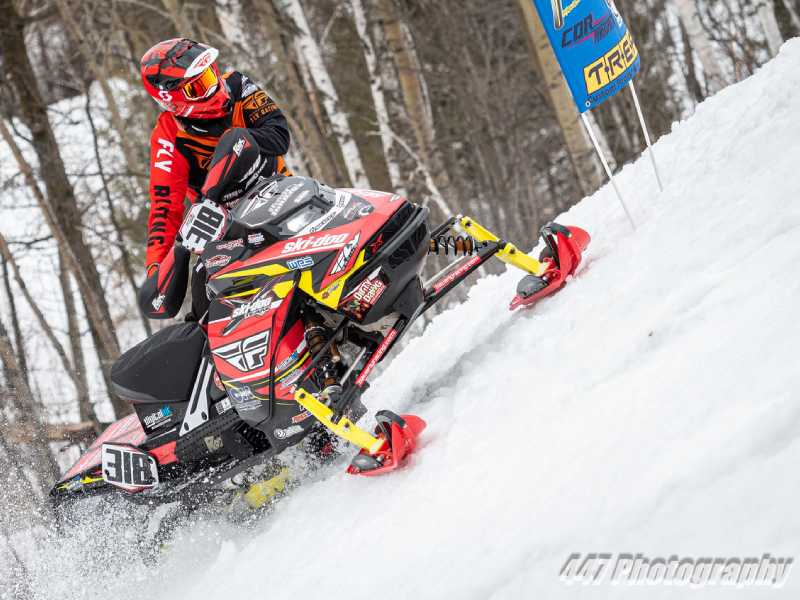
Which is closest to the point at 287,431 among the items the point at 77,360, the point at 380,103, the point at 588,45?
the point at 588,45

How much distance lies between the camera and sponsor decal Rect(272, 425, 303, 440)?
12.2 feet

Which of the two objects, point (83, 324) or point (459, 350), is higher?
point (459, 350)

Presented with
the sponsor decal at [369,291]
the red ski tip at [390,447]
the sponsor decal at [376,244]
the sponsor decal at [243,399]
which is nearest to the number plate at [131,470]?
the sponsor decal at [243,399]

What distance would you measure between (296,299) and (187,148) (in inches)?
44.1

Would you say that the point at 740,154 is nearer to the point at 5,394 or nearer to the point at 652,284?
the point at 652,284

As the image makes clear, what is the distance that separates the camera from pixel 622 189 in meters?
4.77

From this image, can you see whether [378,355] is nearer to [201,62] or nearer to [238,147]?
[238,147]

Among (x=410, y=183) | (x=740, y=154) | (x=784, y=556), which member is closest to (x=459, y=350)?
(x=740, y=154)

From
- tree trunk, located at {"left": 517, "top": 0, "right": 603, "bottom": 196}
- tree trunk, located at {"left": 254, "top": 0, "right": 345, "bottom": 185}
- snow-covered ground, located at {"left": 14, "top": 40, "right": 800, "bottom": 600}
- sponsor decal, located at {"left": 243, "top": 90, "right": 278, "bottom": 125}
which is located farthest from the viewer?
tree trunk, located at {"left": 517, "top": 0, "right": 603, "bottom": 196}

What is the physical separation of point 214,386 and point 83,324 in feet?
66.8

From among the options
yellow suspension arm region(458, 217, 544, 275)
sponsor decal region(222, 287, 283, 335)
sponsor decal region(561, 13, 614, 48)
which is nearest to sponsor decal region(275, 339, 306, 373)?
sponsor decal region(222, 287, 283, 335)

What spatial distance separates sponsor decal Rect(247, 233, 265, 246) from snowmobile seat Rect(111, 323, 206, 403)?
30.0 inches

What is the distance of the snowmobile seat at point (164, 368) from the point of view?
13.5ft

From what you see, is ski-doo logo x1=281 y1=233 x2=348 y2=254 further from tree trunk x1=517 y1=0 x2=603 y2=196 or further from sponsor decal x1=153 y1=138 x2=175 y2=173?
tree trunk x1=517 y1=0 x2=603 y2=196
